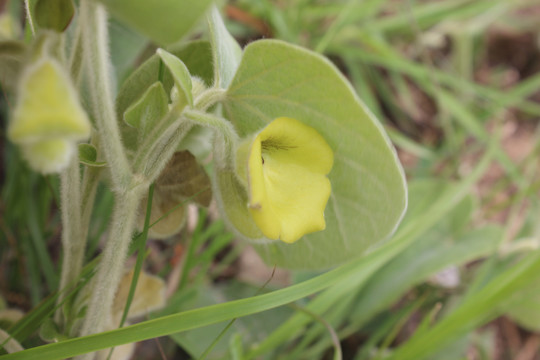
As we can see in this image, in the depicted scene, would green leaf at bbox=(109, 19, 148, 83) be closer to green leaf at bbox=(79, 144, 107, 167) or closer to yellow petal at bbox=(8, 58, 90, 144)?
green leaf at bbox=(79, 144, 107, 167)

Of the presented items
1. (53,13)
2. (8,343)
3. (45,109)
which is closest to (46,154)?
(45,109)

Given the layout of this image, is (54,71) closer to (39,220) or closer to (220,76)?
(220,76)

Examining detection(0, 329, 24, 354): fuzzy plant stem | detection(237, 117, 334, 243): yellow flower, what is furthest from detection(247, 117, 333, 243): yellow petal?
detection(0, 329, 24, 354): fuzzy plant stem

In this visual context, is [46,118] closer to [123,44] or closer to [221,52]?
[221,52]

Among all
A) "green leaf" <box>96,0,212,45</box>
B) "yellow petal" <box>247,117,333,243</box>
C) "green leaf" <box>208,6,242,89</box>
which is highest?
"green leaf" <box>96,0,212,45</box>

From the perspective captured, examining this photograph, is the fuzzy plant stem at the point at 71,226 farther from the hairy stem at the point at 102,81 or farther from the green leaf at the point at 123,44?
the green leaf at the point at 123,44

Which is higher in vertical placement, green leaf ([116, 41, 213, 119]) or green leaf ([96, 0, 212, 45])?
green leaf ([96, 0, 212, 45])
